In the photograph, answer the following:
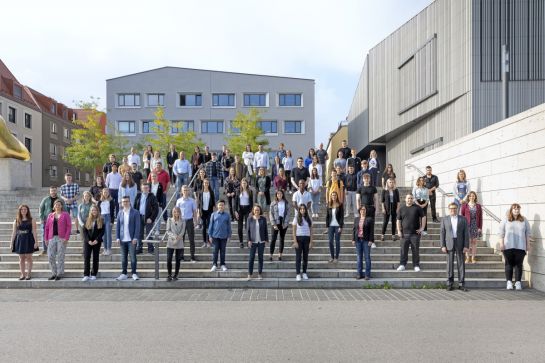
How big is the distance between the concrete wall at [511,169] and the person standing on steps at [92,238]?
9593 mm

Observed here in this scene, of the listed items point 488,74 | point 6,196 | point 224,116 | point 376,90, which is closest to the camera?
point 6,196

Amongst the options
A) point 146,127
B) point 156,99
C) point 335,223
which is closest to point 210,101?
point 156,99

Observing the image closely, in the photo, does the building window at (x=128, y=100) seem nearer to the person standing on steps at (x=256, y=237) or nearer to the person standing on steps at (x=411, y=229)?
the person standing on steps at (x=256, y=237)

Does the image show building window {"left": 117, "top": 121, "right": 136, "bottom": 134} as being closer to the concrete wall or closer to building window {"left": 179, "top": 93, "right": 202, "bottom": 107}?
building window {"left": 179, "top": 93, "right": 202, "bottom": 107}

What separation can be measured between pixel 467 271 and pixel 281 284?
445 centimetres

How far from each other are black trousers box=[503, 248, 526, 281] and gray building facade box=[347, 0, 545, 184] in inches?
467

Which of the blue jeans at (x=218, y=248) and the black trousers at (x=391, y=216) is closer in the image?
the blue jeans at (x=218, y=248)

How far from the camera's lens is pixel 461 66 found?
21.7 meters

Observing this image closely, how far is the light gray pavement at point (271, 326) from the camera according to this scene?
536 cm

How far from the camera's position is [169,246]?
10352mm

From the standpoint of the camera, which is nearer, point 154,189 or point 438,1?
point 154,189

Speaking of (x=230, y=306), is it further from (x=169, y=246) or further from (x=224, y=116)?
(x=224, y=116)

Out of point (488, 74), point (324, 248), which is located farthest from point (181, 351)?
point (488, 74)

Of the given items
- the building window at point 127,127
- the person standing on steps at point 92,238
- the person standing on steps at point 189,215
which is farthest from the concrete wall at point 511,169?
the building window at point 127,127
